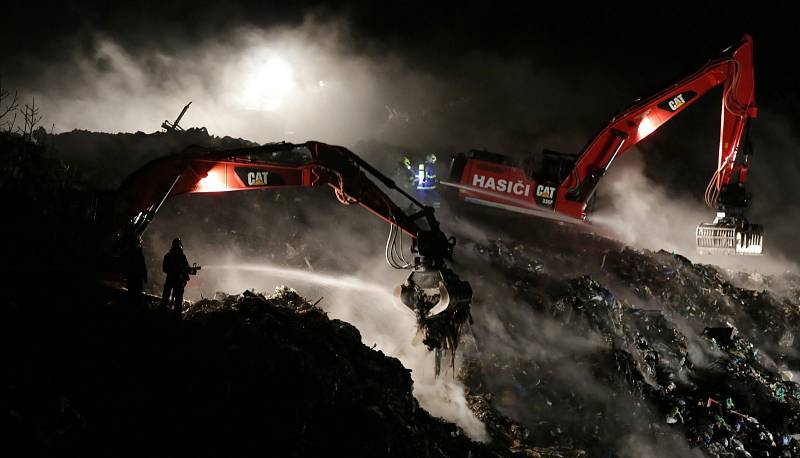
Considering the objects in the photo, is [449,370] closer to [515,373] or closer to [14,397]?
[515,373]

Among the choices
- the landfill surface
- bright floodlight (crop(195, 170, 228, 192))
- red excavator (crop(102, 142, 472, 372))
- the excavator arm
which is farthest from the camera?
the excavator arm

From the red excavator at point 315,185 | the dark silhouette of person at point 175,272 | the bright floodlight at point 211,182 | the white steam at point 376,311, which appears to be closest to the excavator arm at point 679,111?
the white steam at point 376,311

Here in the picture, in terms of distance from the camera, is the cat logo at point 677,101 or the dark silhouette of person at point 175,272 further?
the cat logo at point 677,101

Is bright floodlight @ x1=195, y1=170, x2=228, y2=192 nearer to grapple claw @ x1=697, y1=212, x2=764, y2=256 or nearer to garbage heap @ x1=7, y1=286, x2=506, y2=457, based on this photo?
garbage heap @ x1=7, y1=286, x2=506, y2=457

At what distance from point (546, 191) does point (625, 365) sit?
3.87 m

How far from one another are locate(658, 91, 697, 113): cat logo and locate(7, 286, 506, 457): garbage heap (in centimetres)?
776

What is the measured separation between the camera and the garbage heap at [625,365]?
28.9ft

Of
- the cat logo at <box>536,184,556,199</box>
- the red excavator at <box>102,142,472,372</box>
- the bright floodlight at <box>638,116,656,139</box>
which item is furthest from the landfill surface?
the bright floodlight at <box>638,116,656,139</box>

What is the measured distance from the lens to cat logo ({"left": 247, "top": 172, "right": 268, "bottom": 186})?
710cm

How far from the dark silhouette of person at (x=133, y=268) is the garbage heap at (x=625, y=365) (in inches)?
207

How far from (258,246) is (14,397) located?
320 inches

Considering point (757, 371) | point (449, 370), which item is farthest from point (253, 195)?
point (757, 371)

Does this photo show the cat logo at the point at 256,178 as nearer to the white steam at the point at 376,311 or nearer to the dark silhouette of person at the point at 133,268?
the dark silhouette of person at the point at 133,268

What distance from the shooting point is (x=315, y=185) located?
22.9 feet
